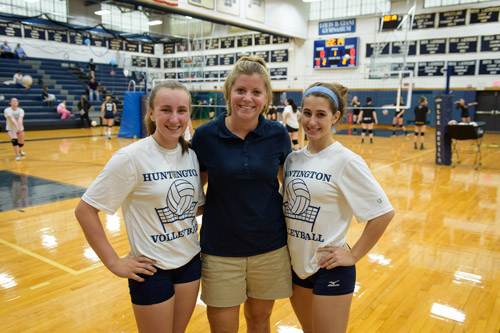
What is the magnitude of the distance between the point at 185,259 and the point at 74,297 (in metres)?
2.04

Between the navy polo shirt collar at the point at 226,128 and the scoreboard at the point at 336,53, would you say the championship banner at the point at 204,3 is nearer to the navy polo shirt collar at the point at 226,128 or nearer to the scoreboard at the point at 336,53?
the scoreboard at the point at 336,53

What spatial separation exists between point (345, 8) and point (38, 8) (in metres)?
17.5

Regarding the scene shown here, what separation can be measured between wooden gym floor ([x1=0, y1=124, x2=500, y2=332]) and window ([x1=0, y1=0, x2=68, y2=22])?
56.3ft

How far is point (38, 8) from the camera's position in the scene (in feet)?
70.4

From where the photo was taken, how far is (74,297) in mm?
3303

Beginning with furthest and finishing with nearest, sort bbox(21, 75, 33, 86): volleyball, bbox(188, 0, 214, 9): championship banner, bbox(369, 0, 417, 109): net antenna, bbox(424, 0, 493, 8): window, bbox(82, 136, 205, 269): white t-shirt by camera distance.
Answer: bbox(21, 75, 33, 86): volleyball → bbox(424, 0, 493, 8): window → bbox(369, 0, 417, 109): net antenna → bbox(188, 0, 214, 9): championship banner → bbox(82, 136, 205, 269): white t-shirt

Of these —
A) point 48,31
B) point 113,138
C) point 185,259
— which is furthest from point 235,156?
point 48,31

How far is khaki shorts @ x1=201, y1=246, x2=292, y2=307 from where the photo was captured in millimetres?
1945

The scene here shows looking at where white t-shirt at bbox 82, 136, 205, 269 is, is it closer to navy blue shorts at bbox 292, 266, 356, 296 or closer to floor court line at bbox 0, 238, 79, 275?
navy blue shorts at bbox 292, 266, 356, 296

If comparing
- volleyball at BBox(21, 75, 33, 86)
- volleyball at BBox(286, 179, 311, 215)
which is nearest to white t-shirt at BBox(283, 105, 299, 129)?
volleyball at BBox(286, 179, 311, 215)

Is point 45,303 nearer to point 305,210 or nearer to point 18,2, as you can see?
point 305,210

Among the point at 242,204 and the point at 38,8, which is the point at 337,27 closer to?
the point at 38,8

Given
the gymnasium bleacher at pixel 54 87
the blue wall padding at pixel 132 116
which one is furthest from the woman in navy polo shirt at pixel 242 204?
the gymnasium bleacher at pixel 54 87

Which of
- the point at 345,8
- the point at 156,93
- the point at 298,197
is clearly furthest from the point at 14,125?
the point at 345,8
